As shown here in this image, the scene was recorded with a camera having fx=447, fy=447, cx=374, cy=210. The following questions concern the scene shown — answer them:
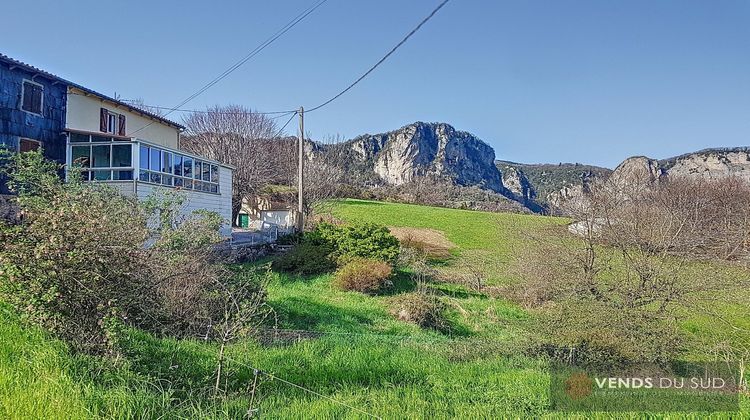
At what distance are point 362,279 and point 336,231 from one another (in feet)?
12.2

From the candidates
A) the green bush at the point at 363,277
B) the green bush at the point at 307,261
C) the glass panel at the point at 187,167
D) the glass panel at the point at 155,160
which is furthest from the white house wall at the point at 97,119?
the green bush at the point at 363,277

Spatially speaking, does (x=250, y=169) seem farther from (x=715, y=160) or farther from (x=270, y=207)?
(x=715, y=160)

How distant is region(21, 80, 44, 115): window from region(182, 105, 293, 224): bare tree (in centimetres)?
1426

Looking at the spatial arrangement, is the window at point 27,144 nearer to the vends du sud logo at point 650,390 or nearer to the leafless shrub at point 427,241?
the leafless shrub at point 427,241

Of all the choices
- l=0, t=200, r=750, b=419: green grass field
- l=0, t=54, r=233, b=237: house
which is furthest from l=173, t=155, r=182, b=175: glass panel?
l=0, t=200, r=750, b=419: green grass field

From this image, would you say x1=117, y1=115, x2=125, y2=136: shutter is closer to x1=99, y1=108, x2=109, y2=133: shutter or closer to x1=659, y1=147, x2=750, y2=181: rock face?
x1=99, y1=108, x2=109, y2=133: shutter

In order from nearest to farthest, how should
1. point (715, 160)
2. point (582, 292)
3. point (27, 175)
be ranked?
point (27, 175) → point (582, 292) → point (715, 160)

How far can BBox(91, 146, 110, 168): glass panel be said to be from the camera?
19.3 metres

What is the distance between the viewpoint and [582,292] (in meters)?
9.88

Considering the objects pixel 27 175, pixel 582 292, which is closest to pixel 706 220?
pixel 582 292

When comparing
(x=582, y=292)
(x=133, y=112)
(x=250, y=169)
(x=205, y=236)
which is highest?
(x=133, y=112)

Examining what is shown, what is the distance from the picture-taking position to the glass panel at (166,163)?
20219 mm

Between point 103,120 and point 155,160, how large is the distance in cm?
560

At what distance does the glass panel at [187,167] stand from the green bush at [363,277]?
10.5 m
